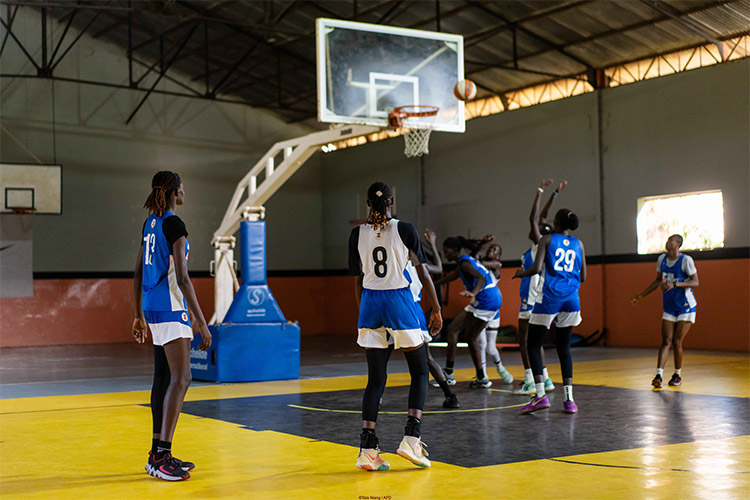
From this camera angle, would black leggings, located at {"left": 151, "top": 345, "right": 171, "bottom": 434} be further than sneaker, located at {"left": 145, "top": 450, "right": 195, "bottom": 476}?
Yes

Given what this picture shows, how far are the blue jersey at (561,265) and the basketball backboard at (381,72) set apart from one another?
542 cm

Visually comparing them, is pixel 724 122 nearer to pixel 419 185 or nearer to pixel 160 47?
pixel 419 185

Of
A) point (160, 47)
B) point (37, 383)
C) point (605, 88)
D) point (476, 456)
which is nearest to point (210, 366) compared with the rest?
point (37, 383)

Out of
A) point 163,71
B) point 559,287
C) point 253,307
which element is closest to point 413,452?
point 559,287

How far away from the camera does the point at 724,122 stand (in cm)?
1669

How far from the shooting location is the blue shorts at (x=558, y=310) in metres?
8.30

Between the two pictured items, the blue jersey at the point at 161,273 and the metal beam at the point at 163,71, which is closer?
the blue jersey at the point at 161,273

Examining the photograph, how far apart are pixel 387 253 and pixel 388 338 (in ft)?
1.92

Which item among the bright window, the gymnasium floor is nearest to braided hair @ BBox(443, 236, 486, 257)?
the gymnasium floor

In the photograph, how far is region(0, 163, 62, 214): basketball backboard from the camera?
20516mm

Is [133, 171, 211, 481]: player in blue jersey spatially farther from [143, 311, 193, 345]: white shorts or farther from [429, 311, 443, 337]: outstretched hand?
[429, 311, 443, 337]: outstretched hand

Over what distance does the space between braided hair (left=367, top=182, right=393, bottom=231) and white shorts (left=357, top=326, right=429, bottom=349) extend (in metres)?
0.71

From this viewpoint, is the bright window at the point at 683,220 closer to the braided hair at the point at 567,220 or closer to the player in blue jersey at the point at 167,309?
the braided hair at the point at 567,220

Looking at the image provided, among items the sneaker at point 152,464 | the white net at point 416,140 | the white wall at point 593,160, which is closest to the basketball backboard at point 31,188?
the white wall at point 593,160
